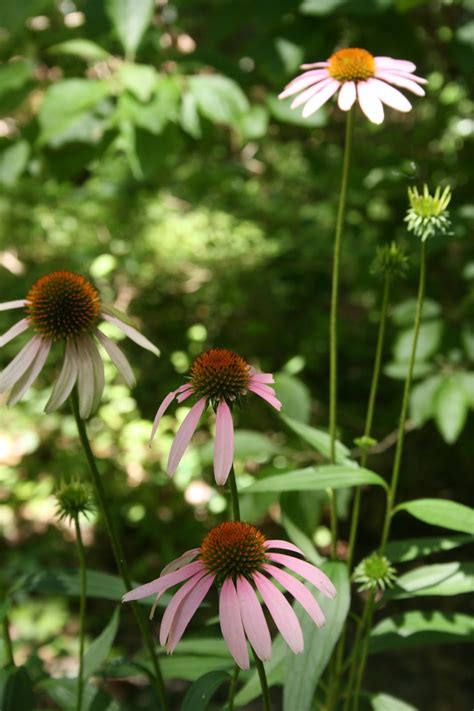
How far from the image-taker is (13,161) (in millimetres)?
1341

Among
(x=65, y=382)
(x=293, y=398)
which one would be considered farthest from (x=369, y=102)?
(x=293, y=398)

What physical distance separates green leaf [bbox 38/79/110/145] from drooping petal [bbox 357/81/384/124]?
2.16 ft

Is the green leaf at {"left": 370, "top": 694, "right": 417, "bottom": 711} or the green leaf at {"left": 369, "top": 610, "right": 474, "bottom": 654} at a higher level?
the green leaf at {"left": 369, "top": 610, "right": 474, "bottom": 654}

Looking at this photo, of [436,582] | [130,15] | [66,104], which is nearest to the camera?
[436,582]

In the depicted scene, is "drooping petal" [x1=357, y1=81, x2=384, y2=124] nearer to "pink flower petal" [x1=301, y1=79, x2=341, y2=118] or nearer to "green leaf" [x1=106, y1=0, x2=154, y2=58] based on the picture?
"pink flower petal" [x1=301, y1=79, x2=341, y2=118]

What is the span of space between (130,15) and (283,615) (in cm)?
94

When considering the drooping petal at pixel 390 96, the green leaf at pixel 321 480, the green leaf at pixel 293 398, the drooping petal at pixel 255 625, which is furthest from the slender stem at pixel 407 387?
the green leaf at pixel 293 398

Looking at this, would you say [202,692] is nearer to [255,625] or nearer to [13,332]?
[255,625]

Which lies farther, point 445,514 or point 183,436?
point 445,514

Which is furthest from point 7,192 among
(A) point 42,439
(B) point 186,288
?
(A) point 42,439

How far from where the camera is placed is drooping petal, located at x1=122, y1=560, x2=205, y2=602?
49cm

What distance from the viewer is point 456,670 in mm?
1746

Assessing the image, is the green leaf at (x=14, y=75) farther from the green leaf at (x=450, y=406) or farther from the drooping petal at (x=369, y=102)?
the green leaf at (x=450, y=406)

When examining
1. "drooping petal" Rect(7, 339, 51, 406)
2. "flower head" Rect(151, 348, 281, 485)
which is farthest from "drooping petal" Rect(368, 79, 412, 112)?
"drooping petal" Rect(7, 339, 51, 406)
